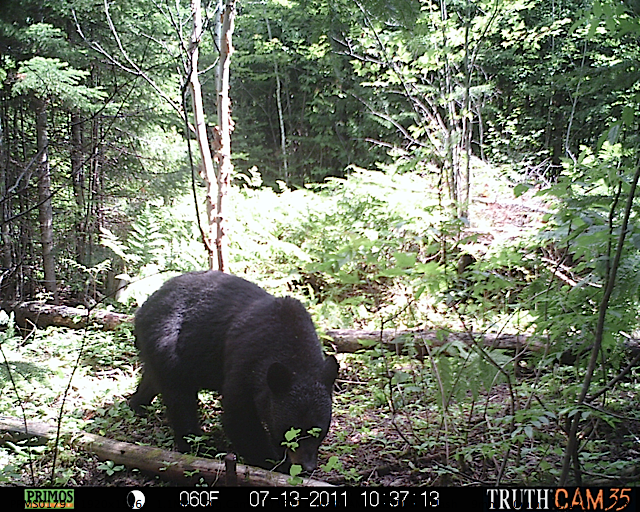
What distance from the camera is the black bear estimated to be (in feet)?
11.8

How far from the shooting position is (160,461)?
3518 millimetres

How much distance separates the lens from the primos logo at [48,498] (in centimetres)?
263

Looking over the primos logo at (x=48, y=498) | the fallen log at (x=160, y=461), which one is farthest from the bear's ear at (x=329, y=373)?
the primos logo at (x=48, y=498)

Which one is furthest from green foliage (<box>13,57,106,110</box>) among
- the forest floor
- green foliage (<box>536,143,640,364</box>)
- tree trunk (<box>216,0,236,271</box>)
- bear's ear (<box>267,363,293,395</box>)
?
green foliage (<box>536,143,640,364</box>)

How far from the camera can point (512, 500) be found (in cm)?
240

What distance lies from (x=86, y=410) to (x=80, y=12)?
6610 millimetres

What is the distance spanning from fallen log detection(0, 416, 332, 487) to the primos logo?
725 mm

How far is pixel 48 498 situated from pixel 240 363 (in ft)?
4.98

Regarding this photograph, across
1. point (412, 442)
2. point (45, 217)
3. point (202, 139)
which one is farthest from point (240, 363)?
point (45, 217)

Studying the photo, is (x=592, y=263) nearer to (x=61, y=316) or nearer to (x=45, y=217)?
(x=61, y=316)

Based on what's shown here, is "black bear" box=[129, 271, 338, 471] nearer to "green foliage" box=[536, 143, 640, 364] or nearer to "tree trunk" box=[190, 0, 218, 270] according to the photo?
"green foliage" box=[536, 143, 640, 364]

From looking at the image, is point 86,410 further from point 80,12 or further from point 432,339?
point 80,12

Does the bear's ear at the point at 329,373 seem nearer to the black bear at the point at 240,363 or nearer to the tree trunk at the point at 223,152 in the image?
the black bear at the point at 240,363

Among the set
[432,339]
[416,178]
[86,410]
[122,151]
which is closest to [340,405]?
[432,339]
